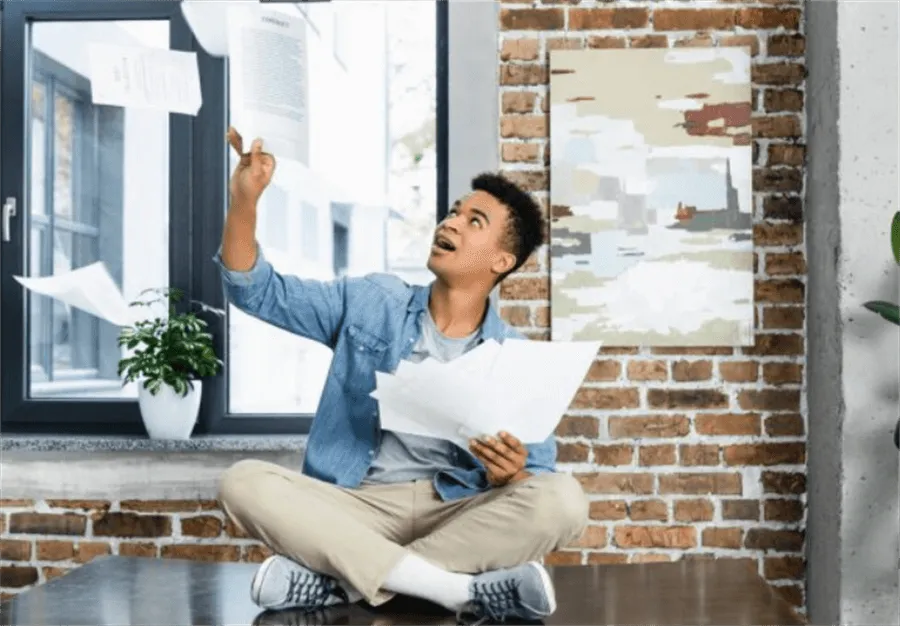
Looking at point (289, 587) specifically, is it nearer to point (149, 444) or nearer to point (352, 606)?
point (352, 606)

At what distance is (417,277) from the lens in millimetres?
2871

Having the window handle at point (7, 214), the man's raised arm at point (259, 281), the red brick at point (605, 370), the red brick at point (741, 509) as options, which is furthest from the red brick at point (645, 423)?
the window handle at point (7, 214)

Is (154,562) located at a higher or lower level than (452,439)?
lower

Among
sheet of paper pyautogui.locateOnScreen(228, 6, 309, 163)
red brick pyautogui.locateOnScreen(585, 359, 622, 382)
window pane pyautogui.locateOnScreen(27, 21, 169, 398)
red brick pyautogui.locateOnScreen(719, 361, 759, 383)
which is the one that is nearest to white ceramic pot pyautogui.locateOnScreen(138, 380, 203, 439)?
window pane pyautogui.locateOnScreen(27, 21, 169, 398)

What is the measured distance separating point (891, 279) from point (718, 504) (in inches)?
27.3

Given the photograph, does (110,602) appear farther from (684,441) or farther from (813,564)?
(813,564)

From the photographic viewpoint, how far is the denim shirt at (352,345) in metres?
2.10

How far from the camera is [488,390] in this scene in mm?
1800

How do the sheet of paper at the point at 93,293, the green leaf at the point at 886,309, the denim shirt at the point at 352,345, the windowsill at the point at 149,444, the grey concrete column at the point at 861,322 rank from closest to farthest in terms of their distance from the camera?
the denim shirt at the point at 352,345
the green leaf at the point at 886,309
the grey concrete column at the point at 861,322
the windowsill at the point at 149,444
the sheet of paper at the point at 93,293

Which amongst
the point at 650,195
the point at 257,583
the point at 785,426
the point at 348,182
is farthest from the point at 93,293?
the point at 785,426

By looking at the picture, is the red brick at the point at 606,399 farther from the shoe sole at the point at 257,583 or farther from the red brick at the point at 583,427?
the shoe sole at the point at 257,583

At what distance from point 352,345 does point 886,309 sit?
114cm

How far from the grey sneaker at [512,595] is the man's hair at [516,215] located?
0.70m

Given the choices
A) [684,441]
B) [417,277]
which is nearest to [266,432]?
[417,277]
